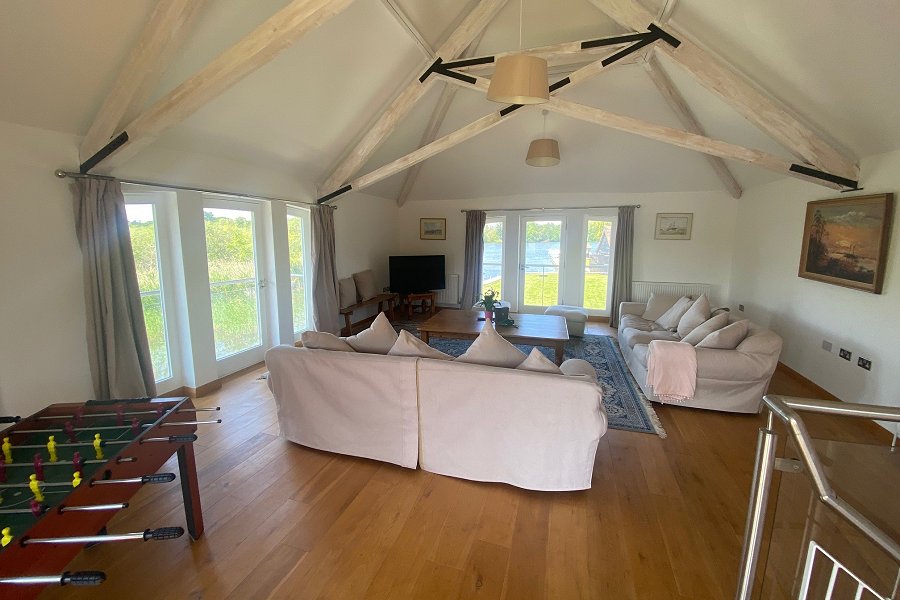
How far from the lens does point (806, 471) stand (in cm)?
108

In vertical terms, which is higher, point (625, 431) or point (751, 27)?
point (751, 27)

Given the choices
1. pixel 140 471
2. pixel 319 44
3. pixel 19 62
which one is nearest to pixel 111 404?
pixel 140 471

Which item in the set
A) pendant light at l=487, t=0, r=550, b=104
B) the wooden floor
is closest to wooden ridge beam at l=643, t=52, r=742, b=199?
pendant light at l=487, t=0, r=550, b=104

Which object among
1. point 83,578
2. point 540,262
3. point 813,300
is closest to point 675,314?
point 813,300

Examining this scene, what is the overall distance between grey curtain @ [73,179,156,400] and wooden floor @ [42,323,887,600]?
84cm

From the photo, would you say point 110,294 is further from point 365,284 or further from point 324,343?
point 365,284

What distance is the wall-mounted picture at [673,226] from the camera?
6.32 meters

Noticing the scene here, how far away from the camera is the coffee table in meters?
4.03

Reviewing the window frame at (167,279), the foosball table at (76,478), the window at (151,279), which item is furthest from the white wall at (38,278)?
the foosball table at (76,478)

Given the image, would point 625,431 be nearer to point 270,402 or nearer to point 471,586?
point 471,586

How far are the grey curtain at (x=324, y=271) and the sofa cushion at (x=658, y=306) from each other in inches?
168

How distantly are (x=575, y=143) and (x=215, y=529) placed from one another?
5823mm

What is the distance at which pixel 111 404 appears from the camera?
186 cm

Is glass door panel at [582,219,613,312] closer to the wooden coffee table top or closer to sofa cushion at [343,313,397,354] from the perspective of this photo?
the wooden coffee table top
